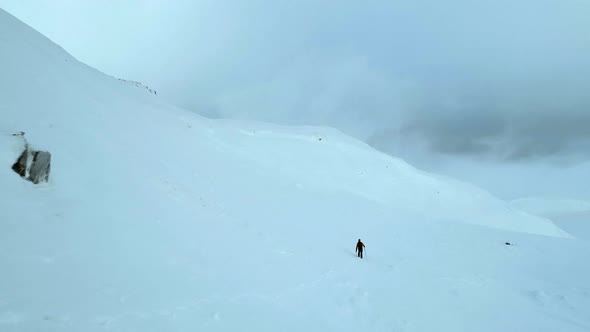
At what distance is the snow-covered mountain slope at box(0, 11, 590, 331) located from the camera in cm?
716

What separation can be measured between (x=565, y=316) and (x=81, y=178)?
759 inches

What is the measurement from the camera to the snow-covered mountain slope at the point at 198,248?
7.16 meters

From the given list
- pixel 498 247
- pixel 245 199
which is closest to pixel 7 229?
pixel 245 199

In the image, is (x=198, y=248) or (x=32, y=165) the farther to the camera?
(x=198, y=248)

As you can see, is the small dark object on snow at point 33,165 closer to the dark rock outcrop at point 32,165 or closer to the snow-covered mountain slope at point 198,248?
the dark rock outcrop at point 32,165

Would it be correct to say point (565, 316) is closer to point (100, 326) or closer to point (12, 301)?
point (100, 326)

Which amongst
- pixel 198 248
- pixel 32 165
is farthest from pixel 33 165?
pixel 198 248

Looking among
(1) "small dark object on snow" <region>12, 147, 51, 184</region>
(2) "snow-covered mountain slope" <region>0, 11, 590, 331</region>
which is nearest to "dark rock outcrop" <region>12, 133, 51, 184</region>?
(1) "small dark object on snow" <region>12, 147, 51, 184</region>

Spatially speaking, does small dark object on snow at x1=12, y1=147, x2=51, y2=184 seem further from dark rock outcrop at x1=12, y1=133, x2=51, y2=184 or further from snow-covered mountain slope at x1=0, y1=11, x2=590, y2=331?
snow-covered mountain slope at x1=0, y1=11, x2=590, y2=331

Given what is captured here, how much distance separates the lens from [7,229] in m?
7.30

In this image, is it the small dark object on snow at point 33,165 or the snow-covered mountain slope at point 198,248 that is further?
the small dark object on snow at point 33,165

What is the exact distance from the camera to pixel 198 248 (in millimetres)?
11102

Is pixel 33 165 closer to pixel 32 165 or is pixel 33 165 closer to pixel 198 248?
pixel 32 165

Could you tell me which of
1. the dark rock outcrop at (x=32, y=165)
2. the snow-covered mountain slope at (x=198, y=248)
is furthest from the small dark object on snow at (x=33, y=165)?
the snow-covered mountain slope at (x=198, y=248)
